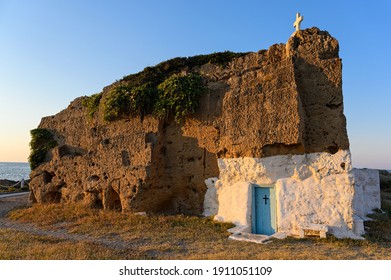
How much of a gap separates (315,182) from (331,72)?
3.49 metres

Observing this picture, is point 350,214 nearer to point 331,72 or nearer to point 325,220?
point 325,220

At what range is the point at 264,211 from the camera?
9.77 m

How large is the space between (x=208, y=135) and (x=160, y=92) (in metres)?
2.78

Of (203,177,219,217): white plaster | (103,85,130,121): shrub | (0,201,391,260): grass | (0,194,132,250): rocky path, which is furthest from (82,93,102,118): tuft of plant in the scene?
(203,177,219,217): white plaster

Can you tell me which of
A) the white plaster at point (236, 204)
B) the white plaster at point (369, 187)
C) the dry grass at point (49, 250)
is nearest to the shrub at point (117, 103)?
the white plaster at point (236, 204)

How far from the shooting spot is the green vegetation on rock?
1166cm

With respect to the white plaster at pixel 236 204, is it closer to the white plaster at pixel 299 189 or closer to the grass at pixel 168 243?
the white plaster at pixel 299 189

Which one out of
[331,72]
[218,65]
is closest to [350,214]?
[331,72]

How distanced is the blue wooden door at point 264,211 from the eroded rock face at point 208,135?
1.30 metres

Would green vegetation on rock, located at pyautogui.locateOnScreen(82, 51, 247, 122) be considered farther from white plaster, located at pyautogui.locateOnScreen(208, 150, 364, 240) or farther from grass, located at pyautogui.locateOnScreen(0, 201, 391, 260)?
grass, located at pyautogui.locateOnScreen(0, 201, 391, 260)

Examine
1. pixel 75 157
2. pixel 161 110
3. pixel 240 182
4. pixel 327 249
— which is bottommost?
pixel 327 249

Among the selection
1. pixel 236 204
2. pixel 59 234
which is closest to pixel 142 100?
pixel 236 204

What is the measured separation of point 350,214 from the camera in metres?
8.54

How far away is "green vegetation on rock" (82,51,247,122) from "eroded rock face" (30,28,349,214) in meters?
0.40
